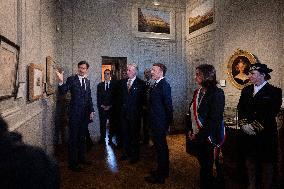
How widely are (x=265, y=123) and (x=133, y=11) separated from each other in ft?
22.3

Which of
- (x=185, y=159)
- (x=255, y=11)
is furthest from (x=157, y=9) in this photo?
(x=185, y=159)

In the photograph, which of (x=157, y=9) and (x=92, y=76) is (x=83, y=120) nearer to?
(x=92, y=76)

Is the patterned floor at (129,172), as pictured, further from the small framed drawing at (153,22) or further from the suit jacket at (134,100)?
the small framed drawing at (153,22)

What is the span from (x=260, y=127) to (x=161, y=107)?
157cm

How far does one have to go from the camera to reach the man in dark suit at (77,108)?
4.46 m

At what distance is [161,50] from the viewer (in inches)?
356

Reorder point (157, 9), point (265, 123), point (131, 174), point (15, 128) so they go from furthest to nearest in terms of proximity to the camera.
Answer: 1. point (157, 9)
2. point (131, 174)
3. point (265, 123)
4. point (15, 128)

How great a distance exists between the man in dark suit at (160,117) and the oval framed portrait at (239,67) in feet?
9.15

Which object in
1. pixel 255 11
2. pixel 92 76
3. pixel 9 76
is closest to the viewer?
pixel 9 76

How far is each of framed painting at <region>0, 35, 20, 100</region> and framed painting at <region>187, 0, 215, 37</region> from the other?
632 cm

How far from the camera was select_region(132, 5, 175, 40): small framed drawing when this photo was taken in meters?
8.74

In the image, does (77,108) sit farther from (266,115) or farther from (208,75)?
(266,115)

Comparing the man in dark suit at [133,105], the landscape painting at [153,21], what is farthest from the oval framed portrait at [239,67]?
the landscape painting at [153,21]

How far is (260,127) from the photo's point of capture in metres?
2.90
